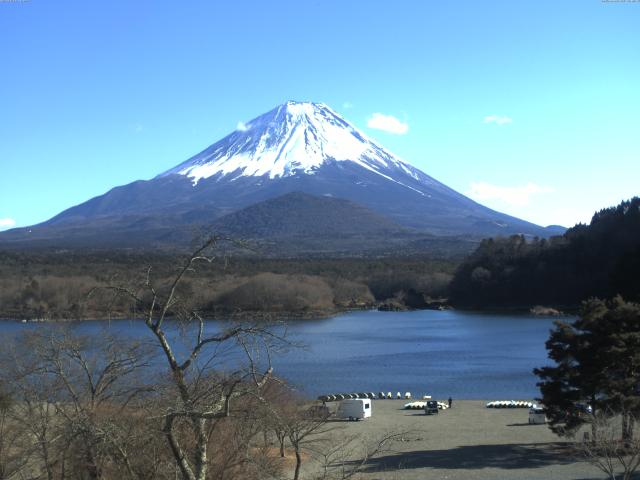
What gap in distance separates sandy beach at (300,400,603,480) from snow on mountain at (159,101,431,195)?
112170 millimetres

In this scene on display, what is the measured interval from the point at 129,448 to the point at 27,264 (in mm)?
59384

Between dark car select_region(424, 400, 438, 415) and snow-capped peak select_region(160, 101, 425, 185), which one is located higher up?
snow-capped peak select_region(160, 101, 425, 185)

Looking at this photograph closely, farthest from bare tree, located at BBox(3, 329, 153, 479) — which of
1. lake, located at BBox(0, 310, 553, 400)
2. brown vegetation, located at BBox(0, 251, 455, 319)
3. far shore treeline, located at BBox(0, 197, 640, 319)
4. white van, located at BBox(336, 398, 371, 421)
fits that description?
far shore treeline, located at BBox(0, 197, 640, 319)

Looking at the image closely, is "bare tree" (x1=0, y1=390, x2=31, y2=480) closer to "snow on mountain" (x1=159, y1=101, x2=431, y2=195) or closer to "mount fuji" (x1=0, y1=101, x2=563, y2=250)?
"mount fuji" (x1=0, y1=101, x2=563, y2=250)

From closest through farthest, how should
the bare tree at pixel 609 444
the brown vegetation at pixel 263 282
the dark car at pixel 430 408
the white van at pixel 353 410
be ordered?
the bare tree at pixel 609 444 < the white van at pixel 353 410 < the dark car at pixel 430 408 < the brown vegetation at pixel 263 282

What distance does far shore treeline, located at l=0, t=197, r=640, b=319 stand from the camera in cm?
4359

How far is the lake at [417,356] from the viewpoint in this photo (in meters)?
21.9

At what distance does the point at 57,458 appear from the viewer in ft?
19.3

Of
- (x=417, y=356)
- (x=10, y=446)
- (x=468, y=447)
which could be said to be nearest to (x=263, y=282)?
(x=417, y=356)

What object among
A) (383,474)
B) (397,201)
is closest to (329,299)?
(383,474)

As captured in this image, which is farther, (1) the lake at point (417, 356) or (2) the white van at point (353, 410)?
(1) the lake at point (417, 356)

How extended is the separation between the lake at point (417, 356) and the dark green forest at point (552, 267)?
6419 millimetres

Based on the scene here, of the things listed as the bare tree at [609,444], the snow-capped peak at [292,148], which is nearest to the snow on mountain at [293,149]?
the snow-capped peak at [292,148]

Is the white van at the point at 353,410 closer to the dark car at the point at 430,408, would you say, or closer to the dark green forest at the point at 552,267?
the dark car at the point at 430,408
